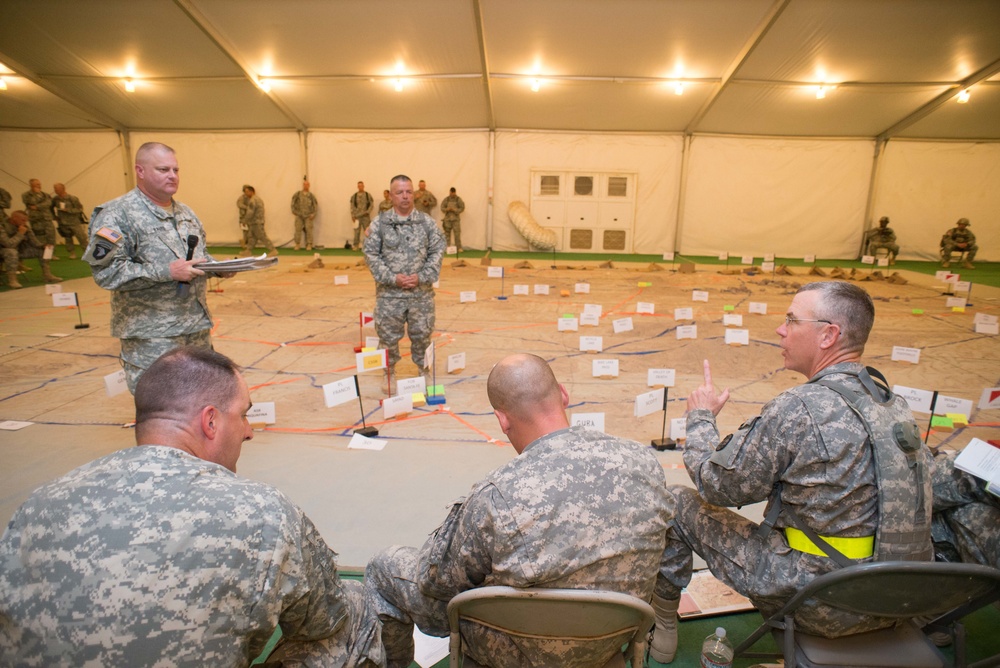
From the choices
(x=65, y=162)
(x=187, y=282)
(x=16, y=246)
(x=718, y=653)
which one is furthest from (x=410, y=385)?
(x=65, y=162)

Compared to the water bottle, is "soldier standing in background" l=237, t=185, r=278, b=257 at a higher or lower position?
higher

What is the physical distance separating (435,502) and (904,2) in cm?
1092

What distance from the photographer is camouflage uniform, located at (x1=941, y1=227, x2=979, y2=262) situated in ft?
44.3

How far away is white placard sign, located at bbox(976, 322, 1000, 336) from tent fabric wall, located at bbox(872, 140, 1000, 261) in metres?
9.91

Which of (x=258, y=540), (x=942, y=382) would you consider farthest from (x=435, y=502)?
(x=942, y=382)

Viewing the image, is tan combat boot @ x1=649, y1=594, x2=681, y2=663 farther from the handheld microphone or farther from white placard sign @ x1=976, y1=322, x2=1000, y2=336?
white placard sign @ x1=976, y1=322, x2=1000, y2=336

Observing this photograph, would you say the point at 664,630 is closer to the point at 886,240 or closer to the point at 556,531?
the point at 556,531

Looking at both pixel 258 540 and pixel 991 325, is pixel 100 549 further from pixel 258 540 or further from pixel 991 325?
→ pixel 991 325

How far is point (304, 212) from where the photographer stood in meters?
15.0

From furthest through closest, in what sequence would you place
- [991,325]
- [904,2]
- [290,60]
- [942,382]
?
[290,60] < [904,2] < [991,325] < [942,382]

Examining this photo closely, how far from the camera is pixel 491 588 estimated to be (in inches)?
48.4

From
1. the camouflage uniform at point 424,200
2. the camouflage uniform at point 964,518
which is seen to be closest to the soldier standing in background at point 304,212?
the camouflage uniform at point 424,200

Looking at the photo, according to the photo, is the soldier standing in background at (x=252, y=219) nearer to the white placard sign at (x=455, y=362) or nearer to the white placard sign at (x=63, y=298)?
the white placard sign at (x=63, y=298)

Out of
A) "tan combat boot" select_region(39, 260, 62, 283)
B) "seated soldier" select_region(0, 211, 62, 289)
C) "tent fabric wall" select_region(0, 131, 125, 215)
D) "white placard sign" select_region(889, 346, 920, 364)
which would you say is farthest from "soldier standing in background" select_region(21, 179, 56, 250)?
"white placard sign" select_region(889, 346, 920, 364)
